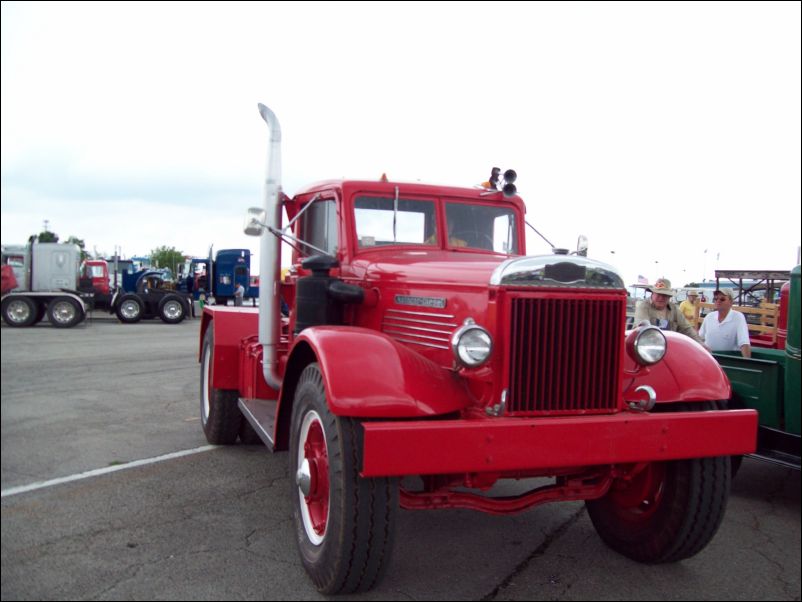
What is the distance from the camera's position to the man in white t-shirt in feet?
19.9

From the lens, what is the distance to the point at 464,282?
332 centimetres

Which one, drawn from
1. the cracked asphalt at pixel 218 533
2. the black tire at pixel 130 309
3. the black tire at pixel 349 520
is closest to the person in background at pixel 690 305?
the cracked asphalt at pixel 218 533

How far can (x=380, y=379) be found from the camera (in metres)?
2.88

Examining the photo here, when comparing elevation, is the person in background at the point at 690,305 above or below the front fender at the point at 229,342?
above

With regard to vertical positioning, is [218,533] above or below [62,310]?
below

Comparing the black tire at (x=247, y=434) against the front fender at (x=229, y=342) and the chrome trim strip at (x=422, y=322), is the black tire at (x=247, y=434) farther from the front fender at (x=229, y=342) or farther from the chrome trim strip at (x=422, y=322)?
the chrome trim strip at (x=422, y=322)

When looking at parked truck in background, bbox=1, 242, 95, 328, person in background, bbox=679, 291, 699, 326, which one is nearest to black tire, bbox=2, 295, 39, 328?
parked truck in background, bbox=1, 242, 95, 328

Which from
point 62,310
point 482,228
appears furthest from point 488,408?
point 62,310

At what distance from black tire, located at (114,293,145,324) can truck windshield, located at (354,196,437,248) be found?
17452mm

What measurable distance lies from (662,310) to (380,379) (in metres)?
3.95

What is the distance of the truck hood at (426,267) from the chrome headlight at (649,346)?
80cm

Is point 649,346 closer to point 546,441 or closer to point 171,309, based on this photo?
point 546,441

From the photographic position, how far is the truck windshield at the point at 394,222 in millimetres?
4273

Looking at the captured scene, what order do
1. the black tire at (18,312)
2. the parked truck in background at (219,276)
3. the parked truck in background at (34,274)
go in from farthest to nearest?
the parked truck in background at (219,276), the parked truck in background at (34,274), the black tire at (18,312)
